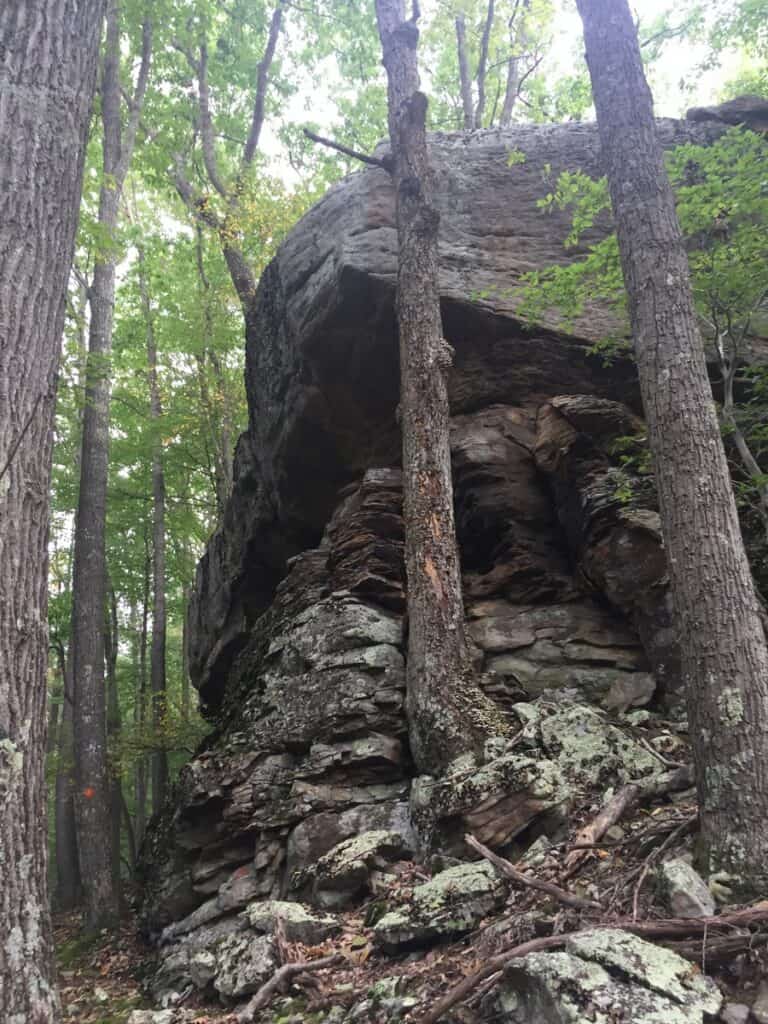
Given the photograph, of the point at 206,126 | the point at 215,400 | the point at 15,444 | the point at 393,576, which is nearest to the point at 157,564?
the point at 215,400

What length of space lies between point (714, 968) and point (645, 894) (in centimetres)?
58

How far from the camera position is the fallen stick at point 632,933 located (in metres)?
3.08

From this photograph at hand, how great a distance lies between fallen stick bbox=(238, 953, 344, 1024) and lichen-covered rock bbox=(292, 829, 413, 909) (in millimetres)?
929

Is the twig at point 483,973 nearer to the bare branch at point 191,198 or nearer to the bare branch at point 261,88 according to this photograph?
the bare branch at point 191,198

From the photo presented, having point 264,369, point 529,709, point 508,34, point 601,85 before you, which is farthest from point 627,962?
point 508,34

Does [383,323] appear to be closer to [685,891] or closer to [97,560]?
[97,560]

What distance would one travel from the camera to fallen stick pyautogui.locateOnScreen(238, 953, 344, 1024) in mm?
4355

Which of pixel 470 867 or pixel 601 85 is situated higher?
pixel 601 85

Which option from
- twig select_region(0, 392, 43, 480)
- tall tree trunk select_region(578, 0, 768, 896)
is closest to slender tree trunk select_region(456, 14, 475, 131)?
tall tree trunk select_region(578, 0, 768, 896)

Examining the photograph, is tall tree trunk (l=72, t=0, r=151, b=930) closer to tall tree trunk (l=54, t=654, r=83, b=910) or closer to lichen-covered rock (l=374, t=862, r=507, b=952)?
tall tree trunk (l=54, t=654, r=83, b=910)

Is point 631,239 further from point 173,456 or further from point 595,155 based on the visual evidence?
point 173,456

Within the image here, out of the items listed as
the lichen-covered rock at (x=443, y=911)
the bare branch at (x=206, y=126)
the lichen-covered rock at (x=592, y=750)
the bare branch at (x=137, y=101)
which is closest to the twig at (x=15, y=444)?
the lichen-covered rock at (x=443, y=911)

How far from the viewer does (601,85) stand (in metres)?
5.75

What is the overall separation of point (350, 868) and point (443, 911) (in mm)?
1584
